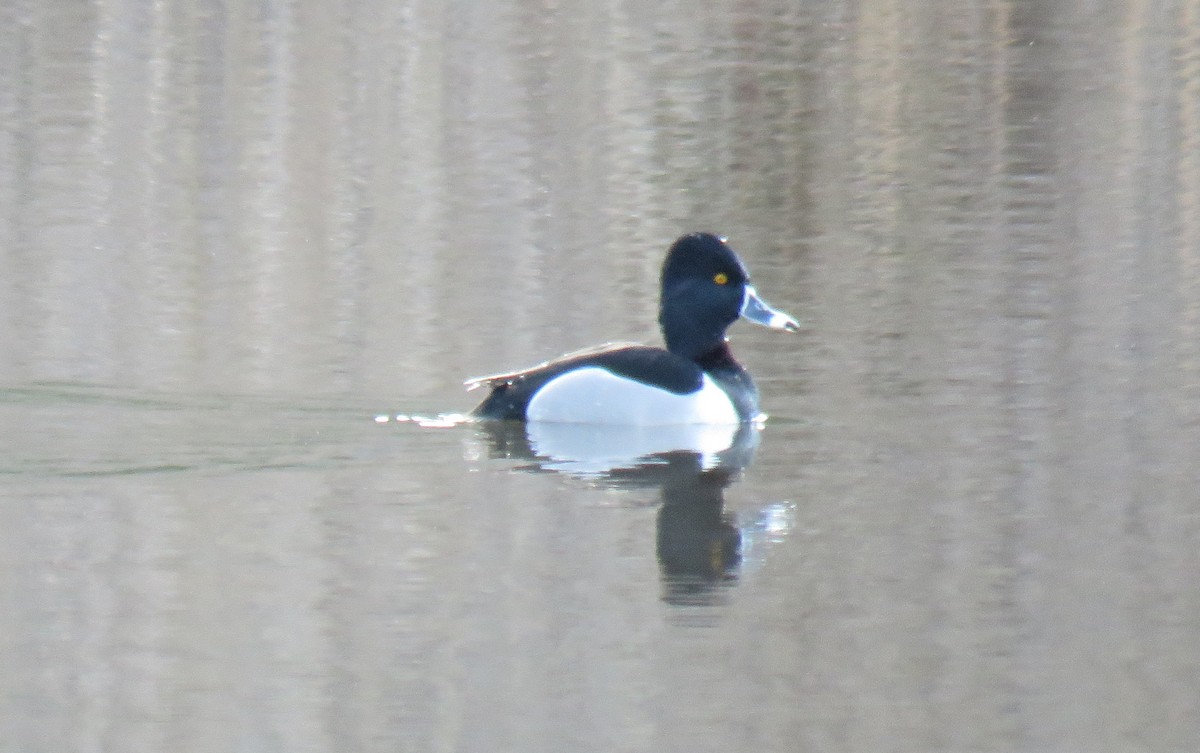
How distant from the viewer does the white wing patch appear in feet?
34.1

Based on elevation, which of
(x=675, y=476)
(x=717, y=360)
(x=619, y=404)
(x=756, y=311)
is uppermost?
(x=756, y=311)

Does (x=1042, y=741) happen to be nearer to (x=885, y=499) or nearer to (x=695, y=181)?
(x=885, y=499)

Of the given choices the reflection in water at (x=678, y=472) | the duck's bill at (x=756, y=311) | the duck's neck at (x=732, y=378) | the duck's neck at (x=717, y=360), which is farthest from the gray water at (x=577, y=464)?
the duck's bill at (x=756, y=311)

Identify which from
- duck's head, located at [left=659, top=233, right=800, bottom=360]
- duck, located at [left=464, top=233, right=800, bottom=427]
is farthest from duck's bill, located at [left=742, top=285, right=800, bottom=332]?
duck, located at [left=464, top=233, right=800, bottom=427]

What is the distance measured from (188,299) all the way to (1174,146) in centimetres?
1070

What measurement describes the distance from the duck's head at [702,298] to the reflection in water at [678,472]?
719mm

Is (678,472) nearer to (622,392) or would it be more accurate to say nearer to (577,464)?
(577,464)

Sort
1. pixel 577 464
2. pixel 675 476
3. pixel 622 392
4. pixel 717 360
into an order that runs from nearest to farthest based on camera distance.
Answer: pixel 675 476 → pixel 577 464 → pixel 622 392 → pixel 717 360

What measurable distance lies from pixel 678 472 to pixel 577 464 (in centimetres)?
46

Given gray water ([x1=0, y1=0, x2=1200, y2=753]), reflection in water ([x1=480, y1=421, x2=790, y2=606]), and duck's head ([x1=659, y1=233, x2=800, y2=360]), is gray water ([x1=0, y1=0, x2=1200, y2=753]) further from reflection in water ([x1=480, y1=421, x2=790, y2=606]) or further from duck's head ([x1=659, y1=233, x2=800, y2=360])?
duck's head ([x1=659, y1=233, x2=800, y2=360])

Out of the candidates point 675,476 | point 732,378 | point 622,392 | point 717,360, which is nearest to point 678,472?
point 675,476

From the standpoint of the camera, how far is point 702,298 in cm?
1098

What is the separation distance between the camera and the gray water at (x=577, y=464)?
636 centimetres

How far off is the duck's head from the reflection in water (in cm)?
72
